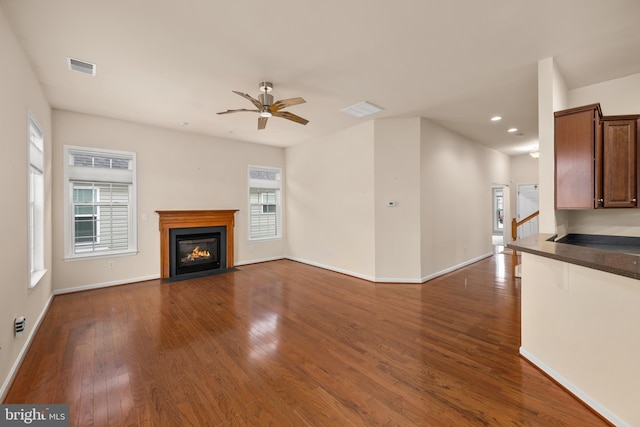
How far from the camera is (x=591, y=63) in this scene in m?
2.98

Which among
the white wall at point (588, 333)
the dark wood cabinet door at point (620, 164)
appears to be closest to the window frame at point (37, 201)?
the white wall at point (588, 333)

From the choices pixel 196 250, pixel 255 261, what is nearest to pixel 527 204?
pixel 255 261

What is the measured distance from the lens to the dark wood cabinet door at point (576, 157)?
108 inches

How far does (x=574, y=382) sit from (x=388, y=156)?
3.84 meters

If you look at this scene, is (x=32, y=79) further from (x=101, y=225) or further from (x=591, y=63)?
(x=591, y=63)

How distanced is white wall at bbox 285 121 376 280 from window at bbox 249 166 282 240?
0.99 feet

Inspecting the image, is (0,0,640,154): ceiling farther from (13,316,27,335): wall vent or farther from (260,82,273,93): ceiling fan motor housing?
(13,316,27,335): wall vent

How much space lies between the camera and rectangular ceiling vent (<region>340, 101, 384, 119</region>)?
168 inches

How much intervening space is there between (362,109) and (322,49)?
5.87 feet

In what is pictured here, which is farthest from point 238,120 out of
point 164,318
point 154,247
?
point 164,318

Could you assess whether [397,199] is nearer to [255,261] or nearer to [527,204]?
[255,261]

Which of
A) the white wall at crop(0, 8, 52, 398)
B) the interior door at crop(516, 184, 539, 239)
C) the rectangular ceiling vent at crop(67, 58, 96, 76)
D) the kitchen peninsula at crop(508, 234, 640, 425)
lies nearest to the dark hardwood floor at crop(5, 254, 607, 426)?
the kitchen peninsula at crop(508, 234, 640, 425)

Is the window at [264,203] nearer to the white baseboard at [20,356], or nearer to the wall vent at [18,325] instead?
the white baseboard at [20,356]

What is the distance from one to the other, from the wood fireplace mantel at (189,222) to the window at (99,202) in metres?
0.49
